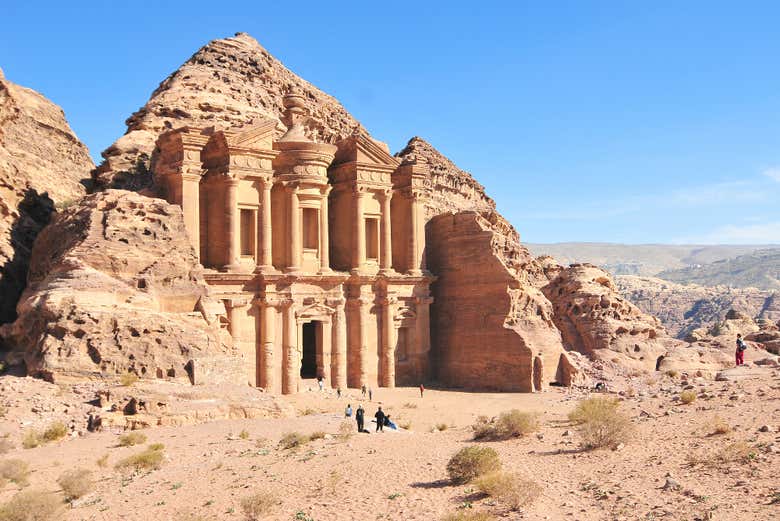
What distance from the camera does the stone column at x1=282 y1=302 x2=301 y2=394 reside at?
33219 millimetres

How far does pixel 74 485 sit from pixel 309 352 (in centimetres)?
2370

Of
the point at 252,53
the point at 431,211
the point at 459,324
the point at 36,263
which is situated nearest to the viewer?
the point at 36,263

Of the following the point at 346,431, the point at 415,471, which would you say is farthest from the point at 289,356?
the point at 415,471

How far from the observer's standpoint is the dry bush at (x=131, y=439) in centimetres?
1888

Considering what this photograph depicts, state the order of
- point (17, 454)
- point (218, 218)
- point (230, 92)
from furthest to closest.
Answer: point (230, 92), point (218, 218), point (17, 454)

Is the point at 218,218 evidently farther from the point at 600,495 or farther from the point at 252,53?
the point at 600,495

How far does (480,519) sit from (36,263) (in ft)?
69.1

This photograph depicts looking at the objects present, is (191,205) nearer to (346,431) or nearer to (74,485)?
(346,431)

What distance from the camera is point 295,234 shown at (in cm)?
3422

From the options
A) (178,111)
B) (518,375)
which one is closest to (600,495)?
(518,375)

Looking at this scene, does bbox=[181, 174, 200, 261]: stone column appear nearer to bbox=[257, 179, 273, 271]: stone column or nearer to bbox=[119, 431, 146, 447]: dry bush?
bbox=[257, 179, 273, 271]: stone column

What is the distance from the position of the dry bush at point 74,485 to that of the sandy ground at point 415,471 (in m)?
0.19

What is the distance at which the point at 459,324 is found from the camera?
124 feet

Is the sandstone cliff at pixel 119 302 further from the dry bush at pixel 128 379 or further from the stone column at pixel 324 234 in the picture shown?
the stone column at pixel 324 234
